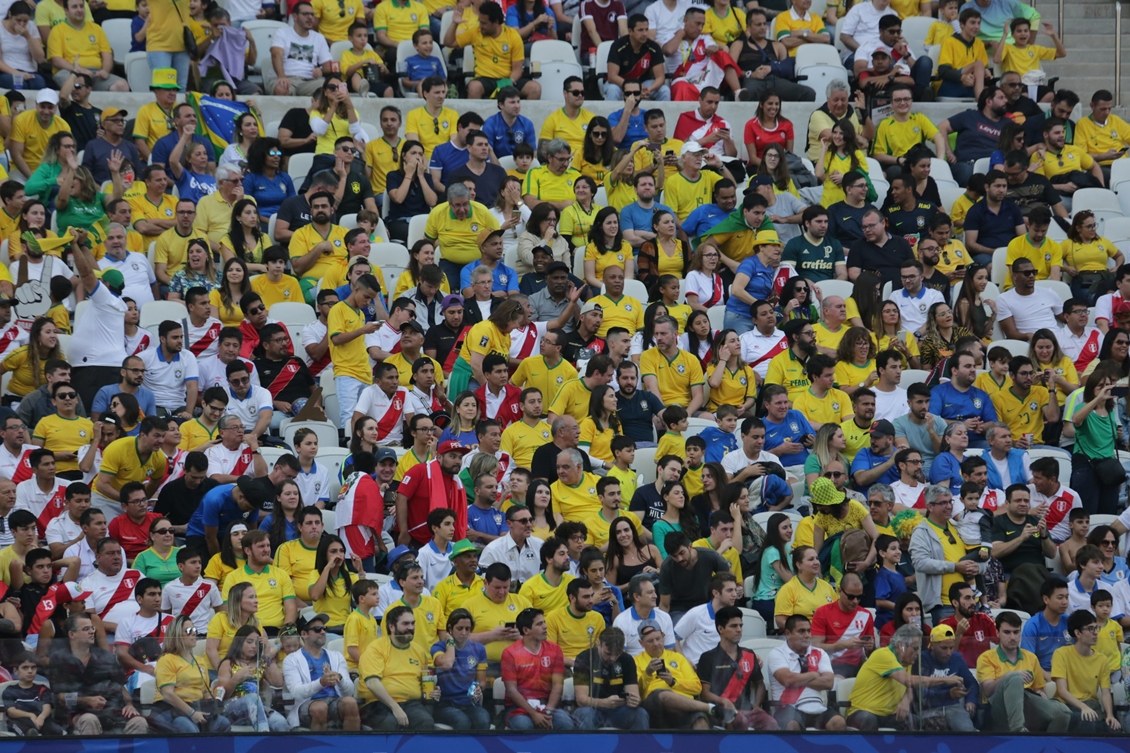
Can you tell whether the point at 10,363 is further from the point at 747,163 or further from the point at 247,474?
the point at 747,163

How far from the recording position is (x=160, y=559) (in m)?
12.1

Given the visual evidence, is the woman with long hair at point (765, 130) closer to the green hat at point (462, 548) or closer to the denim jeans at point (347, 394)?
the denim jeans at point (347, 394)

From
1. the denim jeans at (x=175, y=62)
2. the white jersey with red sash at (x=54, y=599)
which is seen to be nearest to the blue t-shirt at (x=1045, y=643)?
the white jersey with red sash at (x=54, y=599)

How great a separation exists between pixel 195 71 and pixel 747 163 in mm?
4566

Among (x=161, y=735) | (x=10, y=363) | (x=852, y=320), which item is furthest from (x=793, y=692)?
(x=10, y=363)

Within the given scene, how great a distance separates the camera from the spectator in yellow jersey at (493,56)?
1734cm

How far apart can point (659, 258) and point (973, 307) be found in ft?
7.68

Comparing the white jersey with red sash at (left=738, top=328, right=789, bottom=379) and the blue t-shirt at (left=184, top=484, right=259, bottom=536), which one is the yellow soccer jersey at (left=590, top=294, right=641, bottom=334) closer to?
the white jersey with red sash at (left=738, top=328, right=789, bottom=379)

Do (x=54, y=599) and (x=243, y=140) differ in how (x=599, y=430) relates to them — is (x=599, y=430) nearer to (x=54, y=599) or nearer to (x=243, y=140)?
(x=54, y=599)

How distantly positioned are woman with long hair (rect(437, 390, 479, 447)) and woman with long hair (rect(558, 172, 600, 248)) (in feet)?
8.14

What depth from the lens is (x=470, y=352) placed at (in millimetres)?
13828

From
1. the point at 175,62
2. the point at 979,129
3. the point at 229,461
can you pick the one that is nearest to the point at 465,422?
the point at 229,461

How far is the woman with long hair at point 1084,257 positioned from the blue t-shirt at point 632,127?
3.48 metres

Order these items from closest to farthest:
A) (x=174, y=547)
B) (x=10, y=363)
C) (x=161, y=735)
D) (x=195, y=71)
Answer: (x=161, y=735), (x=174, y=547), (x=10, y=363), (x=195, y=71)
